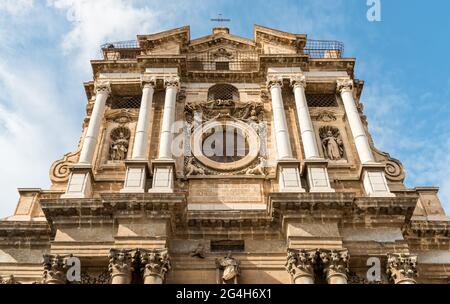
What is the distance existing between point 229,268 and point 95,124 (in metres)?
7.73

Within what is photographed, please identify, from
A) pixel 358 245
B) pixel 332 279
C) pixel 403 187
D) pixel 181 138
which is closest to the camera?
pixel 332 279

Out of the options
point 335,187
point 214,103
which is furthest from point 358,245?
point 214,103

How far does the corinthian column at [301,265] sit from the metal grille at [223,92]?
9.07 meters

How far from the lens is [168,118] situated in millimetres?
18844

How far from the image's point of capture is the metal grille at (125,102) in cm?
2095

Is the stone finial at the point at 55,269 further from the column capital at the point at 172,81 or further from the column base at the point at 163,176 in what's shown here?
the column capital at the point at 172,81

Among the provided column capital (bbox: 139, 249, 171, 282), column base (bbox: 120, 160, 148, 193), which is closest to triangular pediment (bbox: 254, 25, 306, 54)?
column base (bbox: 120, 160, 148, 193)

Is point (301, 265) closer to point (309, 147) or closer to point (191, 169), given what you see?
point (309, 147)

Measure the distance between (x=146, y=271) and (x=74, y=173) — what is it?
4.79 metres

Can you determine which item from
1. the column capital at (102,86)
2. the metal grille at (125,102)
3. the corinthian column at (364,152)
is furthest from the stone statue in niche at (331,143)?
the column capital at (102,86)

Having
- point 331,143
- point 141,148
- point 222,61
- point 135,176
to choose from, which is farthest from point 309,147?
point 222,61

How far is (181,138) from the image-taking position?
19.3m

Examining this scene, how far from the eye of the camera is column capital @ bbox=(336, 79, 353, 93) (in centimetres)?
2058

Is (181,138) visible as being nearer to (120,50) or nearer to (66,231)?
(66,231)
